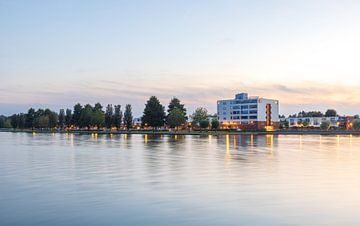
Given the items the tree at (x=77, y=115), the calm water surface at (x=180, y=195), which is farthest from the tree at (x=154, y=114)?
the calm water surface at (x=180, y=195)

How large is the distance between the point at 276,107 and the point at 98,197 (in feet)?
616

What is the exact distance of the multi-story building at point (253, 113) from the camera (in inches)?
7308

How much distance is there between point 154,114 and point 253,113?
185 feet

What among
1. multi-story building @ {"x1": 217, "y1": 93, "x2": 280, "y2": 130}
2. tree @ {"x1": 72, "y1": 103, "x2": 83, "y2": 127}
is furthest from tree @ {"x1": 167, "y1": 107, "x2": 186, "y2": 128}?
tree @ {"x1": 72, "y1": 103, "x2": 83, "y2": 127}

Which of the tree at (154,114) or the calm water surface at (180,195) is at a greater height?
the tree at (154,114)

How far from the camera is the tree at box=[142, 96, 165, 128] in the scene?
494 ft

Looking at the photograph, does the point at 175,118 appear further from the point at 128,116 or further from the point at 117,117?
the point at 117,117

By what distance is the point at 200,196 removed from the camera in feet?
56.4

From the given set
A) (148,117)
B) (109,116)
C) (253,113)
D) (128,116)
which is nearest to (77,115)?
(109,116)

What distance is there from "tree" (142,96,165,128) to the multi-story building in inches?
1972

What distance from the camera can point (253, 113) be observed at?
187500 mm

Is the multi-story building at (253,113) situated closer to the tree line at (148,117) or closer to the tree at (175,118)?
the tree line at (148,117)

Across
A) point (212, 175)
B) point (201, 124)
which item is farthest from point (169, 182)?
point (201, 124)

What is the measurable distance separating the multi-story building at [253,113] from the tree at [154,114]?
50.1m
